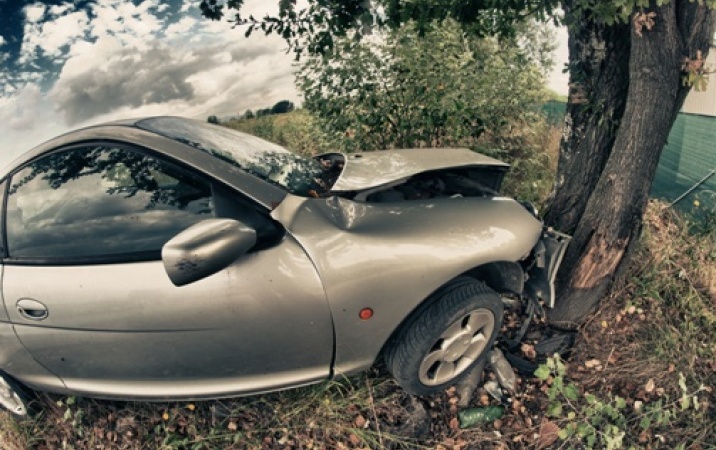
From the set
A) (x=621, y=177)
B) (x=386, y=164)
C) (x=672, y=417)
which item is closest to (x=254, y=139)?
(x=386, y=164)

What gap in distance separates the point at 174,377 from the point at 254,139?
1436 millimetres

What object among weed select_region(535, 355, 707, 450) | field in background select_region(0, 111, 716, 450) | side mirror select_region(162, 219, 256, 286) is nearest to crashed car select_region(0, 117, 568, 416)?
side mirror select_region(162, 219, 256, 286)

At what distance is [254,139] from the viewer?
336 cm

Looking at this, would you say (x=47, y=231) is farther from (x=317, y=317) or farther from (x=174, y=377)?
(x=317, y=317)

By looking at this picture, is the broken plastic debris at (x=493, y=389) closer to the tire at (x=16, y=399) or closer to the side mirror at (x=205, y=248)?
the side mirror at (x=205, y=248)

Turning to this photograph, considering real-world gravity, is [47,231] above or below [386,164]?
below

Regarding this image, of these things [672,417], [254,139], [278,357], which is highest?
[254,139]

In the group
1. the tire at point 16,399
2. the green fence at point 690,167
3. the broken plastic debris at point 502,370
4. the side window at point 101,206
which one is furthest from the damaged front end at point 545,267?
the tire at point 16,399

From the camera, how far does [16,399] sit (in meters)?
3.18

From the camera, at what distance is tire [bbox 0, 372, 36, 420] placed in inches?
123

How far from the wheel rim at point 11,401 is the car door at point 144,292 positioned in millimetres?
539

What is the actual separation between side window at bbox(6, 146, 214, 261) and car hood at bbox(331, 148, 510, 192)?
0.76 metres

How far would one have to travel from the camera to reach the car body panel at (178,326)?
8.05 ft

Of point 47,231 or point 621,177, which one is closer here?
point 47,231
